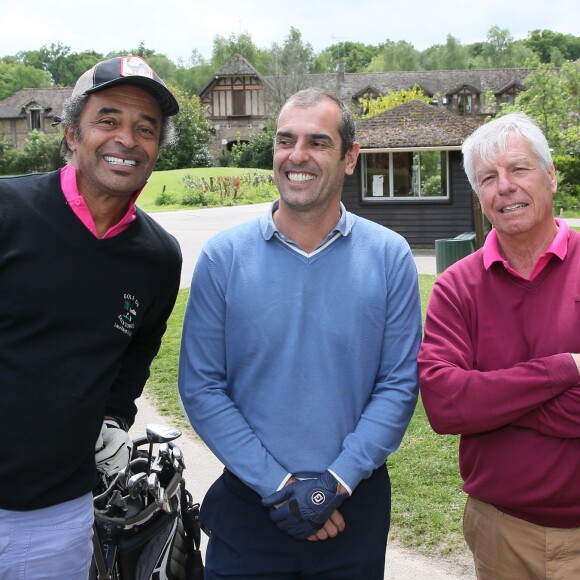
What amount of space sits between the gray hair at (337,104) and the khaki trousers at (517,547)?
1406mm

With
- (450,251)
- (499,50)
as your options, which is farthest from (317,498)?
(499,50)

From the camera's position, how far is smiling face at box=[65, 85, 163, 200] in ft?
9.86

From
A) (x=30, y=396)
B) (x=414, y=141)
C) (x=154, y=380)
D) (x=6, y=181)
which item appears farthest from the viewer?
(x=414, y=141)

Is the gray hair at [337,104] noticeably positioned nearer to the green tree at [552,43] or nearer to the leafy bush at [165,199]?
the leafy bush at [165,199]

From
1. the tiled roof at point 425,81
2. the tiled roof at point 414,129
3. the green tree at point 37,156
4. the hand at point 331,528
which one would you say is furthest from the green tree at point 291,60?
the hand at point 331,528

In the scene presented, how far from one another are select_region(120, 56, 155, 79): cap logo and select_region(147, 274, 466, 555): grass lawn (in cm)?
319

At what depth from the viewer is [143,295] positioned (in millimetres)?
3033

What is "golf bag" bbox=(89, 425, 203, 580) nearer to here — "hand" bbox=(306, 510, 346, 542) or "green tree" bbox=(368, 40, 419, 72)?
"hand" bbox=(306, 510, 346, 542)

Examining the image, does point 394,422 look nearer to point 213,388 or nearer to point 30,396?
point 213,388

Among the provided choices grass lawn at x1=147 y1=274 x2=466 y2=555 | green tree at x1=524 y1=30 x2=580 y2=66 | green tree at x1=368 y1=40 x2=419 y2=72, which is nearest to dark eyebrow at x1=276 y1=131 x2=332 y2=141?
grass lawn at x1=147 y1=274 x2=466 y2=555

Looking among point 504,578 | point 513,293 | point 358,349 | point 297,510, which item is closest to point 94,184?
point 358,349

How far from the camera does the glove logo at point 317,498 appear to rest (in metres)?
2.78

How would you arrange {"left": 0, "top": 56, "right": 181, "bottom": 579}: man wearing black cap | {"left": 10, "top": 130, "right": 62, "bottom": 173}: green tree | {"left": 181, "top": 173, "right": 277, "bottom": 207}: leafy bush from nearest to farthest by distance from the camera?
{"left": 0, "top": 56, "right": 181, "bottom": 579}: man wearing black cap, {"left": 181, "top": 173, "right": 277, "bottom": 207}: leafy bush, {"left": 10, "top": 130, "right": 62, "bottom": 173}: green tree

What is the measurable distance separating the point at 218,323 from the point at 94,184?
2.17 ft
